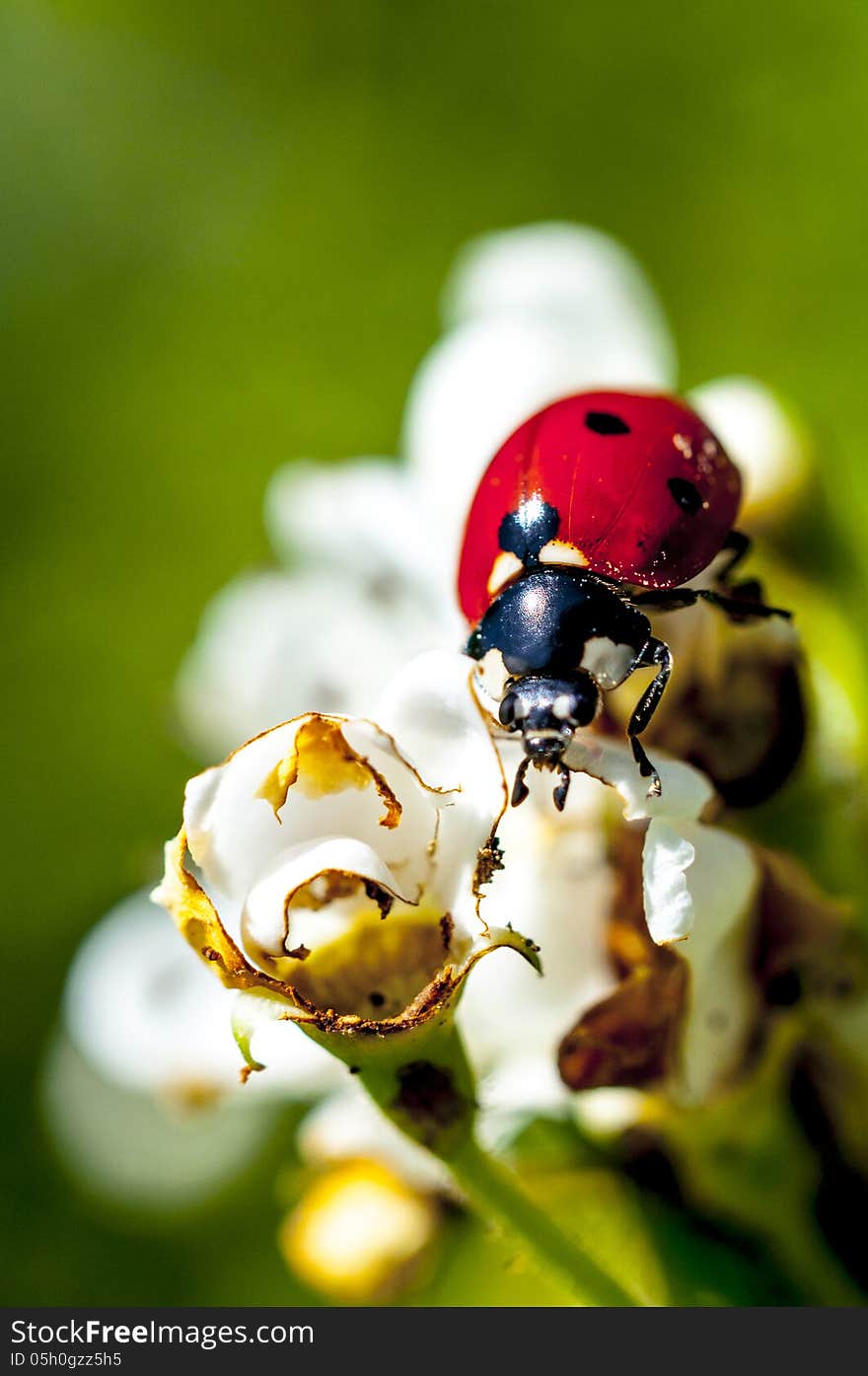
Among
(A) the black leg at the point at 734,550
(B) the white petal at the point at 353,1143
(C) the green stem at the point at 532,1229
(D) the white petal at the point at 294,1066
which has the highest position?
(A) the black leg at the point at 734,550

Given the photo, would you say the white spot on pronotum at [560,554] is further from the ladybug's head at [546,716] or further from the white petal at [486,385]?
the white petal at [486,385]

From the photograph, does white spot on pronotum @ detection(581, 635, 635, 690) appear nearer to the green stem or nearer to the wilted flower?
the wilted flower

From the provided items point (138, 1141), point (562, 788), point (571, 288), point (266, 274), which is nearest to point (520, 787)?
point (562, 788)

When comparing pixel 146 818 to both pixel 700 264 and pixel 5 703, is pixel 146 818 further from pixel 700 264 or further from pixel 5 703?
pixel 700 264

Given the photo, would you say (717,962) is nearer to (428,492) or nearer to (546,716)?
(546,716)

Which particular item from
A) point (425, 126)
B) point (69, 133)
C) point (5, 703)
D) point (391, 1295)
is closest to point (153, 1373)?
point (391, 1295)

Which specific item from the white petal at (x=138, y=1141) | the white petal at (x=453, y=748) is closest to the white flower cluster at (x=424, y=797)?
the white petal at (x=453, y=748)
